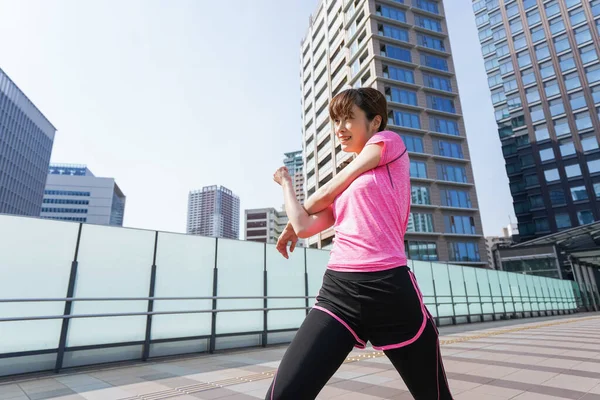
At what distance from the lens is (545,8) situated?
52.3 meters

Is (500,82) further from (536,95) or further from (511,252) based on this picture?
(511,252)

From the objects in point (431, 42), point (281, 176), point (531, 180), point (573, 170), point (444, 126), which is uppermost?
point (431, 42)

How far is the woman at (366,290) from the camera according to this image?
110cm

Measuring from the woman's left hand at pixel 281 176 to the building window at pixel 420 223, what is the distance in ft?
109

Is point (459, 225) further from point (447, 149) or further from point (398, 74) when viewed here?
point (398, 74)

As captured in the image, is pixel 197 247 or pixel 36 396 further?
pixel 197 247

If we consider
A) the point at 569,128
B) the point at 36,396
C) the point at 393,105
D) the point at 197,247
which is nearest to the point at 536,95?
the point at 569,128

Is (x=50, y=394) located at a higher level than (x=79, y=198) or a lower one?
lower

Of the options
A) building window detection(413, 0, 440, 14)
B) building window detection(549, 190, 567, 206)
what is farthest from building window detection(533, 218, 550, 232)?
building window detection(413, 0, 440, 14)

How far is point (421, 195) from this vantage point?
112 feet

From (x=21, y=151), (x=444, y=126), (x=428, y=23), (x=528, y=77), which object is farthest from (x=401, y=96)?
(x=21, y=151)

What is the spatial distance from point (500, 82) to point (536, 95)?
9.04 m

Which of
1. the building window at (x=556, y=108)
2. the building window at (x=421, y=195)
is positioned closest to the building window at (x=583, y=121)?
the building window at (x=556, y=108)

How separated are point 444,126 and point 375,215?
40.0 meters
